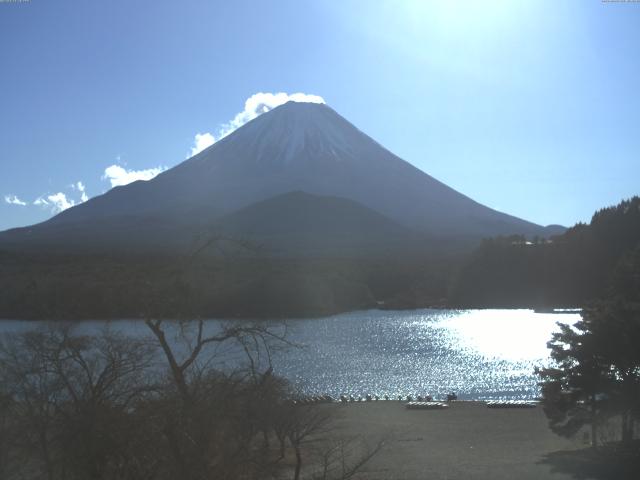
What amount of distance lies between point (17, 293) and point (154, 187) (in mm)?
68465

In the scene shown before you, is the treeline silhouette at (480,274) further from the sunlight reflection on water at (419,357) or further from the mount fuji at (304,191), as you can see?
the mount fuji at (304,191)

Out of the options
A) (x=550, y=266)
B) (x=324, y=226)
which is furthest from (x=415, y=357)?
(x=324, y=226)

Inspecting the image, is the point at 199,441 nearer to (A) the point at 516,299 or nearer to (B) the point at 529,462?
(B) the point at 529,462

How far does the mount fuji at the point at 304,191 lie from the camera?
73.4 m

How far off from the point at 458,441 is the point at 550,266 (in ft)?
147

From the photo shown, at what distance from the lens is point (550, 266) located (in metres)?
55.9

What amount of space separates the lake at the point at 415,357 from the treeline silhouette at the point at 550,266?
9.48 m

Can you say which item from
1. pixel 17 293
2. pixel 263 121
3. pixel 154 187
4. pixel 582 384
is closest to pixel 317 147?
pixel 263 121

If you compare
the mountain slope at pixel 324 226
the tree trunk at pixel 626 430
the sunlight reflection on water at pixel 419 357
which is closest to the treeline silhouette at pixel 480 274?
the sunlight reflection on water at pixel 419 357

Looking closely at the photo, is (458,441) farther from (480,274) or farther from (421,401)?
(480,274)

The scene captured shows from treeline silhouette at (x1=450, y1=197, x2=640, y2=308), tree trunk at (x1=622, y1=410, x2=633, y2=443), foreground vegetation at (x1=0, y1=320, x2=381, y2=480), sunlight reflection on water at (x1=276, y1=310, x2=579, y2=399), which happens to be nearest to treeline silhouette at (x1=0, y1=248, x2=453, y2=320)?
foreground vegetation at (x1=0, y1=320, x2=381, y2=480)

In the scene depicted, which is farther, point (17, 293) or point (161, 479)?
point (17, 293)

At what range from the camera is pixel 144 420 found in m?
Result: 3.36

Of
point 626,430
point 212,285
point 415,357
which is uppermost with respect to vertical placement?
point 212,285
